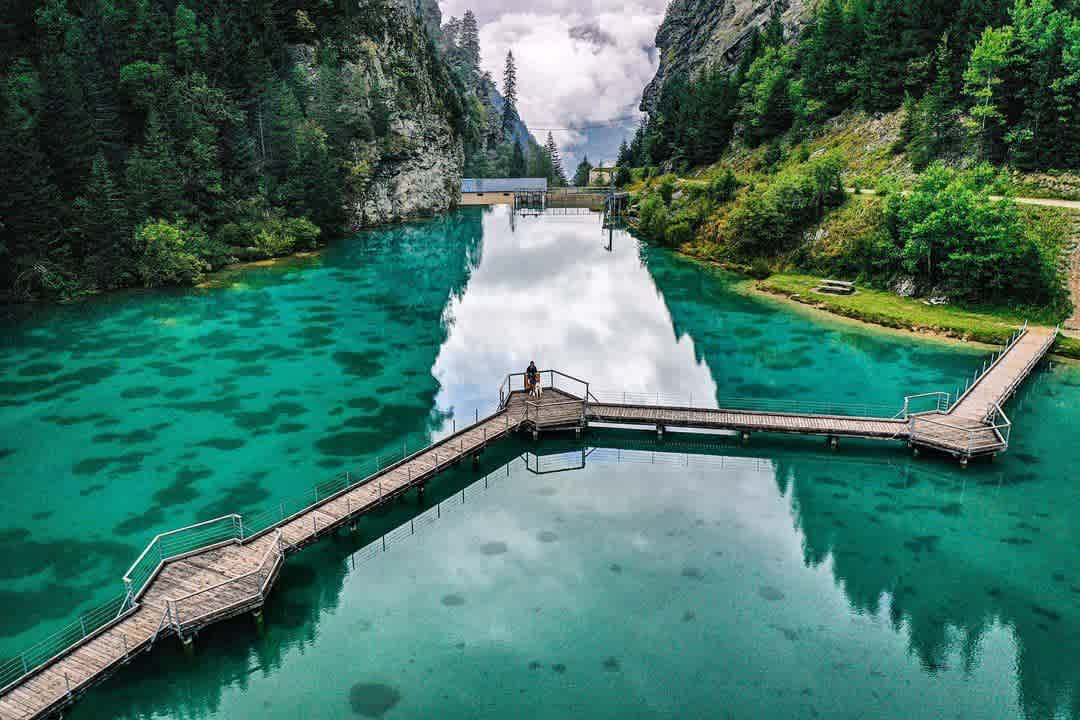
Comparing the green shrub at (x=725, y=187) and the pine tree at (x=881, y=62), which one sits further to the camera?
the green shrub at (x=725, y=187)

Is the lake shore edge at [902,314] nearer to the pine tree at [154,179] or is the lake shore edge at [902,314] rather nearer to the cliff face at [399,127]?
the pine tree at [154,179]

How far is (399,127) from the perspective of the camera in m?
110

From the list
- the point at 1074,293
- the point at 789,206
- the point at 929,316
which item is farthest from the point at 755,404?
the point at 789,206

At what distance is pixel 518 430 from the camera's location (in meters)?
34.2

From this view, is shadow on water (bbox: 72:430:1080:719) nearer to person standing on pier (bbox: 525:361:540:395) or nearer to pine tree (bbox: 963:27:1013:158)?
person standing on pier (bbox: 525:361:540:395)

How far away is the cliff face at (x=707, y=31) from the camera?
130312mm

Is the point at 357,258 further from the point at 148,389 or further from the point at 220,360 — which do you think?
A: the point at 148,389

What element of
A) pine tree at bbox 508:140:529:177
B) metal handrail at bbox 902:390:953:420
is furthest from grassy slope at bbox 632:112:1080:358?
pine tree at bbox 508:140:529:177

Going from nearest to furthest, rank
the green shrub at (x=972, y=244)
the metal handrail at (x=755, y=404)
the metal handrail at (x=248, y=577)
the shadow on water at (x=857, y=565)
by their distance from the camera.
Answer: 1. the shadow on water at (x=857, y=565)
2. the metal handrail at (x=248, y=577)
3. the metal handrail at (x=755, y=404)
4. the green shrub at (x=972, y=244)

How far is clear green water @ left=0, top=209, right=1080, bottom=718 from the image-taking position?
18.9 metres

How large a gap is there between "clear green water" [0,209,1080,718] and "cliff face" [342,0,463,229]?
57.8m

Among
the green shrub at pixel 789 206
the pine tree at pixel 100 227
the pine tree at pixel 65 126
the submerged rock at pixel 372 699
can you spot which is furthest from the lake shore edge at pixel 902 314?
the pine tree at pixel 65 126

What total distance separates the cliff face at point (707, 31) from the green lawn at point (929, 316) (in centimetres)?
7542

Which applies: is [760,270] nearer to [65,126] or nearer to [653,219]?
[653,219]
